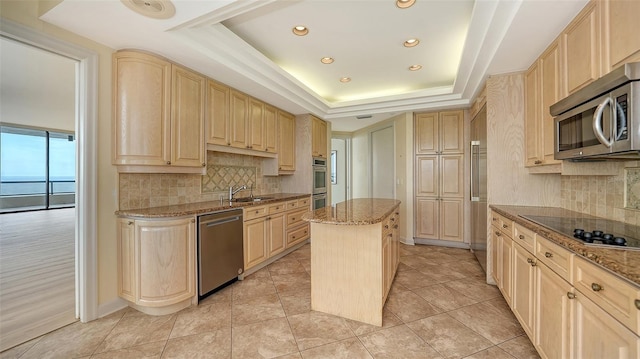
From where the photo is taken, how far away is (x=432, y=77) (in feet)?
12.1

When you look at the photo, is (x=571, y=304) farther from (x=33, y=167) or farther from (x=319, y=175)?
(x=33, y=167)

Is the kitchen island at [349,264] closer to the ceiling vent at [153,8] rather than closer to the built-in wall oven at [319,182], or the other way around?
the ceiling vent at [153,8]

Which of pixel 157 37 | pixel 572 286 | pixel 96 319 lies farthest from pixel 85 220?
pixel 572 286

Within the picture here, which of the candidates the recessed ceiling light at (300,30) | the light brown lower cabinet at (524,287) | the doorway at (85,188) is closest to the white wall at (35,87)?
the doorway at (85,188)

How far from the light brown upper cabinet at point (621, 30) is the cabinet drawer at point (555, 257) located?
1.00 m

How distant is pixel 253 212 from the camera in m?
3.07

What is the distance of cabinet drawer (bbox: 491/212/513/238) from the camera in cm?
210

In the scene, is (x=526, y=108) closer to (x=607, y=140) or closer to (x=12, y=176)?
(x=607, y=140)

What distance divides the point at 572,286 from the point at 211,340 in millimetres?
2212

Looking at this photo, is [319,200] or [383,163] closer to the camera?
[319,200]

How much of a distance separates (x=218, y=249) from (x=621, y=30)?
128 inches

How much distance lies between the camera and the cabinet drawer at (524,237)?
1.66m

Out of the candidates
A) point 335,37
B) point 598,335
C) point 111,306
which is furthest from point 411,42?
point 111,306

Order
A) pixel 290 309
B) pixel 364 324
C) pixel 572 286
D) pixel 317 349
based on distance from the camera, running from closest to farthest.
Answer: pixel 572 286
pixel 317 349
pixel 364 324
pixel 290 309
